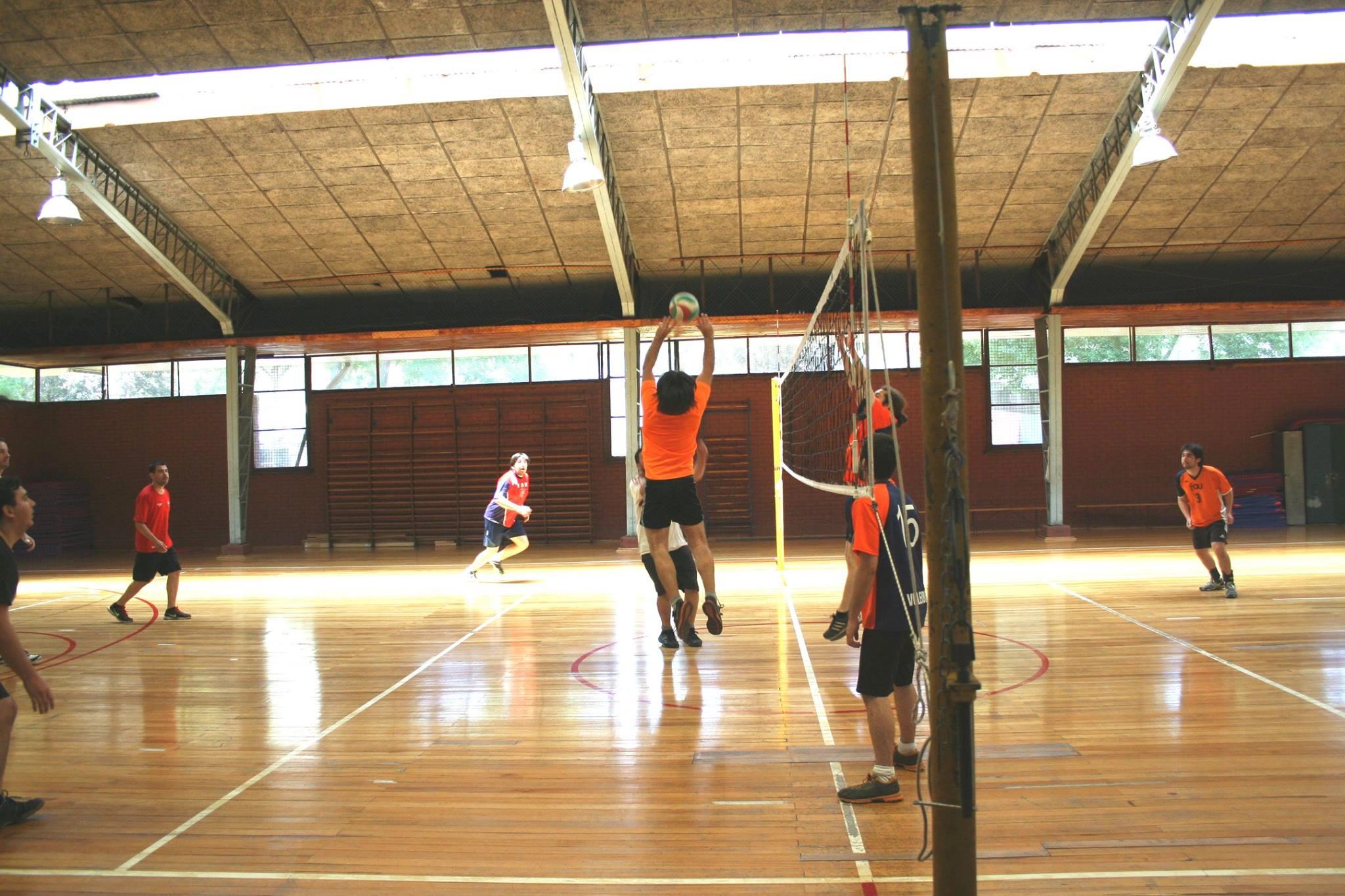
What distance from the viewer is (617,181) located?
13.6m

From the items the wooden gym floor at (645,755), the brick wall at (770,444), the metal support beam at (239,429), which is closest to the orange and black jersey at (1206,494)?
the wooden gym floor at (645,755)

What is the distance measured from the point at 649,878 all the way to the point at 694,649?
388cm

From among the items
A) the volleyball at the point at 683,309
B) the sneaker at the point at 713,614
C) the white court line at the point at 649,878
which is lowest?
the white court line at the point at 649,878

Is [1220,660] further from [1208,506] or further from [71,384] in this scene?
[71,384]

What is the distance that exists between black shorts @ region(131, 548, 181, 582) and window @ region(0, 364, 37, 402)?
39.2 ft

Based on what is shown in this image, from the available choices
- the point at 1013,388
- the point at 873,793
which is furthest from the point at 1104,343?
the point at 873,793

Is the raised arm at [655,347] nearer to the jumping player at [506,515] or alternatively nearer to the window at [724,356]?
the jumping player at [506,515]

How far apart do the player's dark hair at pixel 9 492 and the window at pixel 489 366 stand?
45.5ft

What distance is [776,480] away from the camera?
33.0 feet

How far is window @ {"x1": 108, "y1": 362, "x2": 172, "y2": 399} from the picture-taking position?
60.4 feet

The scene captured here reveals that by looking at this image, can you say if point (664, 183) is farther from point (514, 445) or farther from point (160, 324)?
point (160, 324)

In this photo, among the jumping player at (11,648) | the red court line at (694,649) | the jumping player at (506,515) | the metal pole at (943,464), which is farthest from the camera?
the jumping player at (506,515)

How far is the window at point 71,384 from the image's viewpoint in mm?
18562

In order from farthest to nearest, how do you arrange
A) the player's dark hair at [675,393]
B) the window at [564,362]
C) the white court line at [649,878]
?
the window at [564,362], the player's dark hair at [675,393], the white court line at [649,878]
